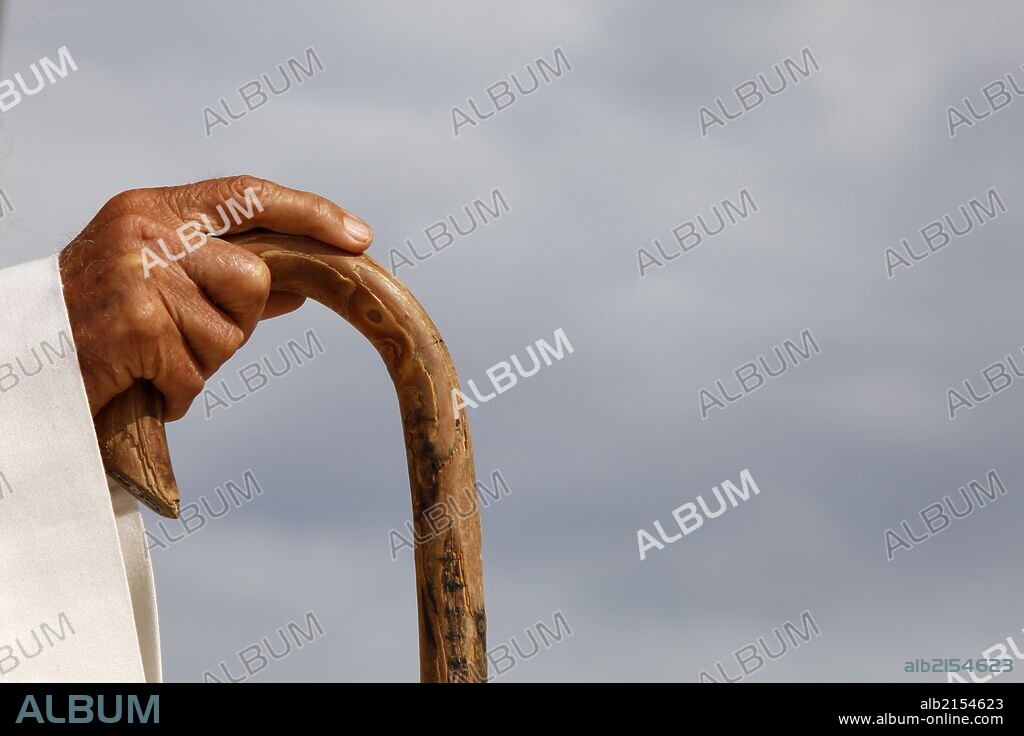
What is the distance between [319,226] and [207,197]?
0.76 feet

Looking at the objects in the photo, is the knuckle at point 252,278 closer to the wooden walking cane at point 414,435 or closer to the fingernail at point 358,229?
the wooden walking cane at point 414,435

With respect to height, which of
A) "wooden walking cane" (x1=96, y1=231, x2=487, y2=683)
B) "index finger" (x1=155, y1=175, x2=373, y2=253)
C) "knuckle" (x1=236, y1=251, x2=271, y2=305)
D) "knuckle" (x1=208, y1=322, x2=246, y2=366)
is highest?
"index finger" (x1=155, y1=175, x2=373, y2=253)

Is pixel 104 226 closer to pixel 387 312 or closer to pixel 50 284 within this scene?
pixel 50 284

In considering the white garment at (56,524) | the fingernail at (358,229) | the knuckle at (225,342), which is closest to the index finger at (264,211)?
the fingernail at (358,229)

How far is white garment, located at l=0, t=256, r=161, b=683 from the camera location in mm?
1930

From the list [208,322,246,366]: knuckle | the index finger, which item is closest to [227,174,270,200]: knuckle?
the index finger

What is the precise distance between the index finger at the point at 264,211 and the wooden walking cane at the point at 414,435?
3 cm

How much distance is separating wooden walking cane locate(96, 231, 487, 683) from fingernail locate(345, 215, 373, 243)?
0.03 metres

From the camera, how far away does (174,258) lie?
79.5 inches

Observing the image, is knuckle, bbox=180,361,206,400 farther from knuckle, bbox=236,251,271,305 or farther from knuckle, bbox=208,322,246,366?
knuckle, bbox=236,251,271,305

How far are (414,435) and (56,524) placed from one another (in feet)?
2.01

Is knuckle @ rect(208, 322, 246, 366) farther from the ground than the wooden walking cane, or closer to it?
farther from the ground
